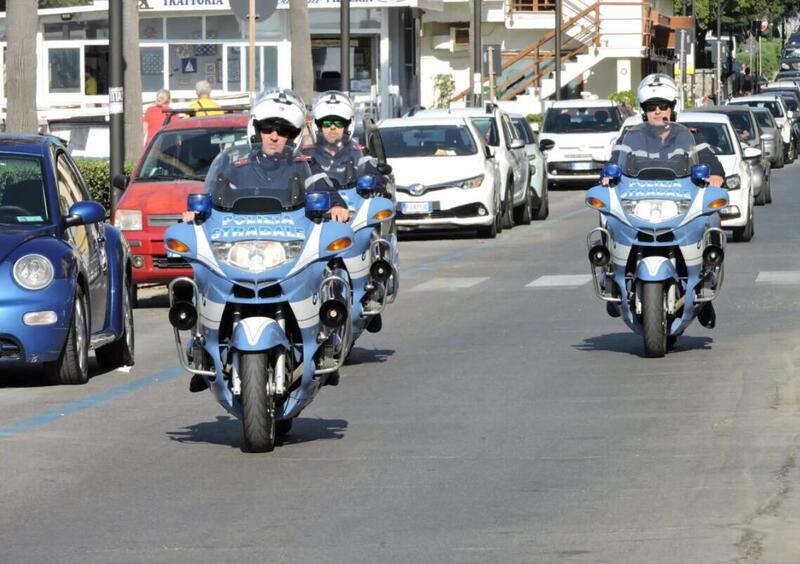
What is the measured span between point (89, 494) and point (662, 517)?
2525 millimetres

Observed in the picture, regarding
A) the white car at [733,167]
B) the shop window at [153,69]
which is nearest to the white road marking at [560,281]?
the white car at [733,167]

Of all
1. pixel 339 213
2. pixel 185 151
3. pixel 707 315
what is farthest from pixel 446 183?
pixel 339 213

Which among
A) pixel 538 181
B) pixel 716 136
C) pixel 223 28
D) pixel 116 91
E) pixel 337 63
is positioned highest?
pixel 223 28

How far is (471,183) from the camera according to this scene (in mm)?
27547

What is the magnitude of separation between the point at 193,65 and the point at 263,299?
47.4 m

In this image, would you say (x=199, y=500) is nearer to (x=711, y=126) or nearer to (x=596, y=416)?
(x=596, y=416)

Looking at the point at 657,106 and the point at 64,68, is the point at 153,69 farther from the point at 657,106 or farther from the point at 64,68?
the point at 657,106

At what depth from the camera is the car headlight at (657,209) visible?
1395 centimetres

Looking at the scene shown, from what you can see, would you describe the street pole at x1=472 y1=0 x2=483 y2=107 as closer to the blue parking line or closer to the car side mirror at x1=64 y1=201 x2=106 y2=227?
the blue parking line

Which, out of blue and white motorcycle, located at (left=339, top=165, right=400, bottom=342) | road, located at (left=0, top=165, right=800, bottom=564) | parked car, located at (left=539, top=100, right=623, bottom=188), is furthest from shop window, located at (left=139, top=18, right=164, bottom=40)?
blue and white motorcycle, located at (left=339, top=165, right=400, bottom=342)

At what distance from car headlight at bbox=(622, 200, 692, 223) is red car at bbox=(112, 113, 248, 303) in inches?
224

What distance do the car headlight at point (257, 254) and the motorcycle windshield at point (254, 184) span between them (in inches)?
7.7

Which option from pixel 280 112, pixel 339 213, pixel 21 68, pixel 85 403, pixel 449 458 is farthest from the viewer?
pixel 21 68

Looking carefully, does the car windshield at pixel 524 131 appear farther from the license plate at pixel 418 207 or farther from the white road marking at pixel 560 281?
the white road marking at pixel 560 281
